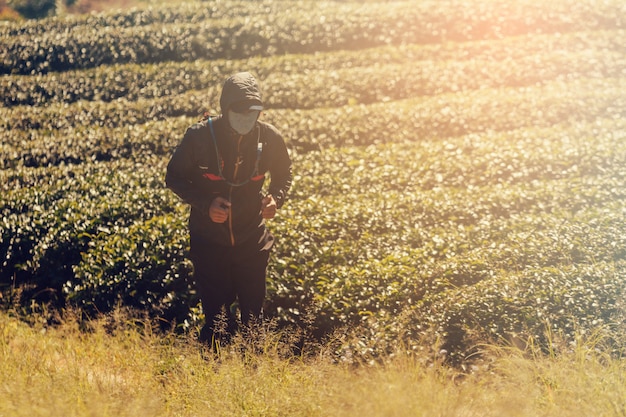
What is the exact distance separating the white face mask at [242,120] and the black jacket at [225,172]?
0.07 metres

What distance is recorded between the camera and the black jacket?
5203 mm

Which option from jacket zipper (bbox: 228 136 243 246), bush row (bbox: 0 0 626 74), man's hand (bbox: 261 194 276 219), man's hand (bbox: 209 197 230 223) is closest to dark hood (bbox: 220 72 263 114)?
jacket zipper (bbox: 228 136 243 246)

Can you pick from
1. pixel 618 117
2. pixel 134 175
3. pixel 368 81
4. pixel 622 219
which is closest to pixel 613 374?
pixel 622 219

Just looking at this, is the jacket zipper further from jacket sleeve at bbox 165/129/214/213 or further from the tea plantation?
the tea plantation

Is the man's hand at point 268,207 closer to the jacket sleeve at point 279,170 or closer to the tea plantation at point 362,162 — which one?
the jacket sleeve at point 279,170

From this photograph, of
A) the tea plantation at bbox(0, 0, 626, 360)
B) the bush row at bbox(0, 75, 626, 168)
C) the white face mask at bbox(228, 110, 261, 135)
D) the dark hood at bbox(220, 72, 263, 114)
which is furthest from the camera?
the bush row at bbox(0, 75, 626, 168)

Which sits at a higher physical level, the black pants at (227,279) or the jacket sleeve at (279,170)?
the jacket sleeve at (279,170)

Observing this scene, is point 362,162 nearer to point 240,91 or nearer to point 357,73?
point 357,73

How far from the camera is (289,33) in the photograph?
867 inches

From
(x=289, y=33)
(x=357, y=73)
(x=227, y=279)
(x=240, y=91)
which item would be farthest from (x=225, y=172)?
(x=289, y=33)

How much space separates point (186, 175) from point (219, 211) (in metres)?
0.44

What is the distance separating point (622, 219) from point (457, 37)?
14.1m

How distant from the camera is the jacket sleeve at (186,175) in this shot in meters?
5.18

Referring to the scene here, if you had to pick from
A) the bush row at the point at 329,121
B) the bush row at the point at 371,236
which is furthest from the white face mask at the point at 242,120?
the bush row at the point at 329,121
